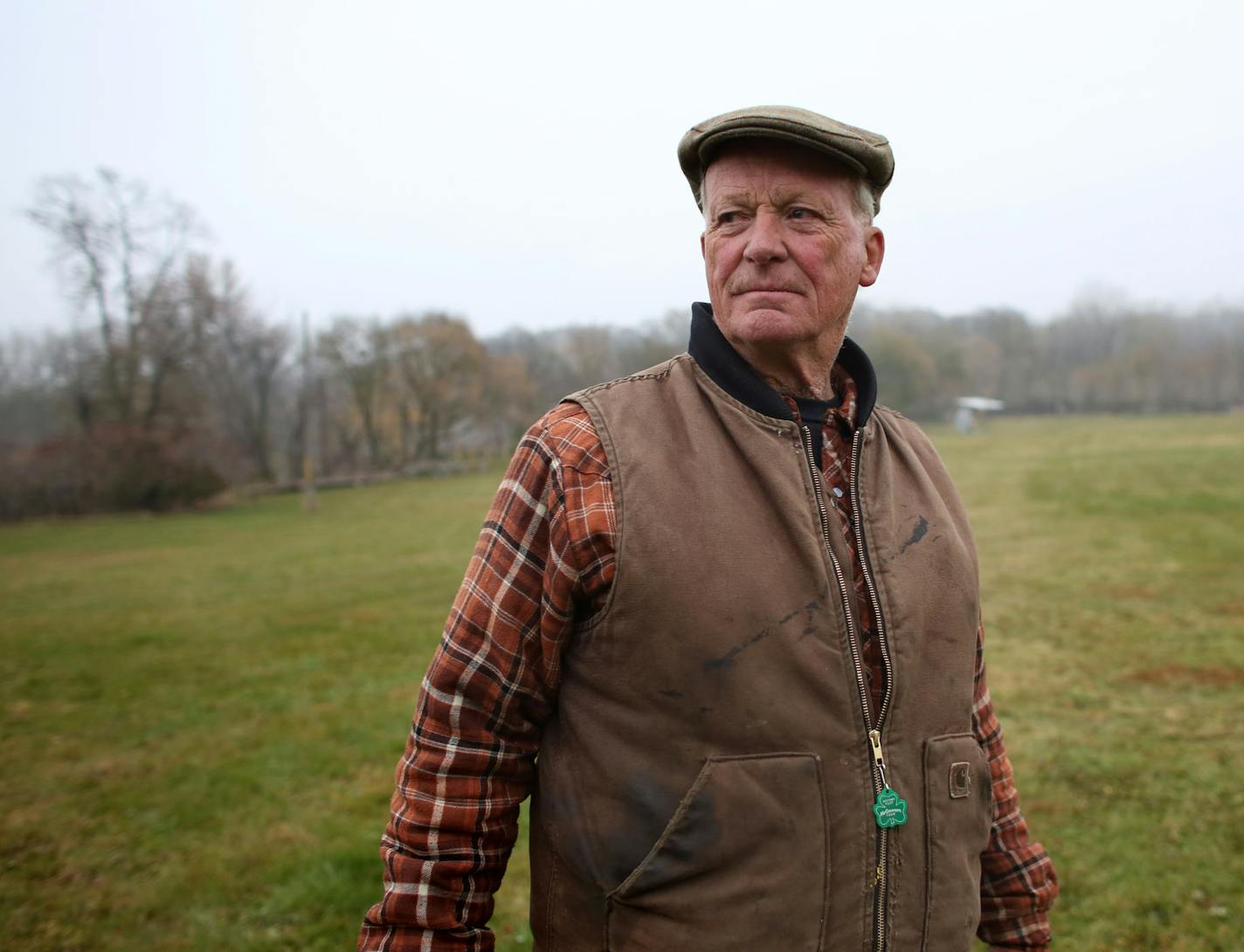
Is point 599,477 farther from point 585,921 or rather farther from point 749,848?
point 585,921

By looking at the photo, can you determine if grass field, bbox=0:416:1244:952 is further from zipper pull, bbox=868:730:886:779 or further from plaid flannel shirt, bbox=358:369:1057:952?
zipper pull, bbox=868:730:886:779

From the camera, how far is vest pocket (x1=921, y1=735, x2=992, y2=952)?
1469mm

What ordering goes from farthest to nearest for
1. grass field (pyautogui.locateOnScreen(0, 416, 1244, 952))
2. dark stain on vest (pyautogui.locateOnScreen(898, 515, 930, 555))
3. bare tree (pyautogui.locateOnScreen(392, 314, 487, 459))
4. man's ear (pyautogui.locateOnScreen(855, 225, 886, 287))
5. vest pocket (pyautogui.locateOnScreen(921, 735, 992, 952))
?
bare tree (pyautogui.locateOnScreen(392, 314, 487, 459)) → grass field (pyautogui.locateOnScreen(0, 416, 1244, 952)) → man's ear (pyautogui.locateOnScreen(855, 225, 886, 287)) → dark stain on vest (pyautogui.locateOnScreen(898, 515, 930, 555)) → vest pocket (pyautogui.locateOnScreen(921, 735, 992, 952))

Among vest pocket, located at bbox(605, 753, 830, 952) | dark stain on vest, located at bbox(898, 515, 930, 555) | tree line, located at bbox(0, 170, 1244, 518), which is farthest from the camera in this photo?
tree line, located at bbox(0, 170, 1244, 518)

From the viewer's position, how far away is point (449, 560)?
556 inches

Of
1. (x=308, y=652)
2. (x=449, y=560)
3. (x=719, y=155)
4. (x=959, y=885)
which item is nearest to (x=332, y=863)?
(x=959, y=885)

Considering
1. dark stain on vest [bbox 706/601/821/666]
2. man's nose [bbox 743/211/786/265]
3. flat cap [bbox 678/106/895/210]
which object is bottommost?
dark stain on vest [bbox 706/601/821/666]

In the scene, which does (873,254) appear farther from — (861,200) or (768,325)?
(768,325)

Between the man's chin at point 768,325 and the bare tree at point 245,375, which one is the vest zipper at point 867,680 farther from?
the bare tree at point 245,375

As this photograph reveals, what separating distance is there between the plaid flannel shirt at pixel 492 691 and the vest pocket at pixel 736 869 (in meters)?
0.26

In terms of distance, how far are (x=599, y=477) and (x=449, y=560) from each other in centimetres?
1313

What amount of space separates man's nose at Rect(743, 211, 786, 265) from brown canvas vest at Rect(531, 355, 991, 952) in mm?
273

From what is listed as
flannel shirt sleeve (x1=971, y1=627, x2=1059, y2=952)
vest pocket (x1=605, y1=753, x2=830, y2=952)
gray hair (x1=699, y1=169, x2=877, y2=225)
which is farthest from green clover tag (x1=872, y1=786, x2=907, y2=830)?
gray hair (x1=699, y1=169, x2=877, y2=225)

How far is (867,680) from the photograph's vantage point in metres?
1.44
